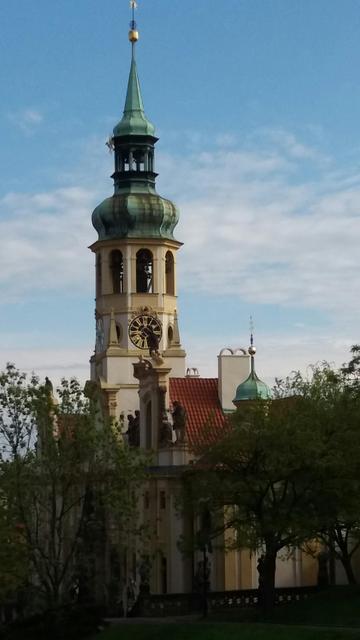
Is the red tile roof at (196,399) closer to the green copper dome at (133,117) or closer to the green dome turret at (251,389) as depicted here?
the green dome turret at (251,389)

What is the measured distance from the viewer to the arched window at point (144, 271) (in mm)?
116875

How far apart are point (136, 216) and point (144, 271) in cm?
400

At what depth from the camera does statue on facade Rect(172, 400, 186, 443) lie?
92.3 metres

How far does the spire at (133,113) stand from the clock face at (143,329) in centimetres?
1321

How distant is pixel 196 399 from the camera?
102062mm

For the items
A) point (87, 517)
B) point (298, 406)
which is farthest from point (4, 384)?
point (298, 406)

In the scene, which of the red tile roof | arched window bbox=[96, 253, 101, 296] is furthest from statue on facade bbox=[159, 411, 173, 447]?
arched window bbox=[96, 253, 101, 296]

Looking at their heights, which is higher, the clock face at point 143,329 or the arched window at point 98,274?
the arched window at point 98,274

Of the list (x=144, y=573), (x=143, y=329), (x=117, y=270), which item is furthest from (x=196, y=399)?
(x=144, y=573)

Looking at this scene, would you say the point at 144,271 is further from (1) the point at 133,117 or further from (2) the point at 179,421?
(2) the point at 179,421

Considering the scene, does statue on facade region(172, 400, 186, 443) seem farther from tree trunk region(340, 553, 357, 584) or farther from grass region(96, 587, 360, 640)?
grass region(96, 587, 360, 640)

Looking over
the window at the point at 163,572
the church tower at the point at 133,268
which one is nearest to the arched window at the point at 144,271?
the church tower at the point at 133,268

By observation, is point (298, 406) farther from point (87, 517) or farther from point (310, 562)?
point (310, 562)

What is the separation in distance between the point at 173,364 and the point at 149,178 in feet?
45.2
